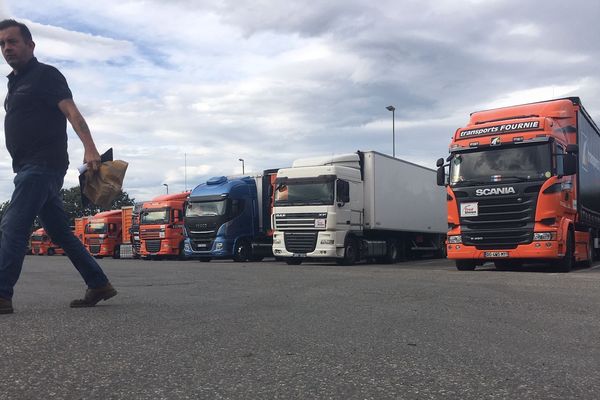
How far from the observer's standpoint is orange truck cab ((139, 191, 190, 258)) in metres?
25.4

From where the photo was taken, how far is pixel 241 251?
20.8m

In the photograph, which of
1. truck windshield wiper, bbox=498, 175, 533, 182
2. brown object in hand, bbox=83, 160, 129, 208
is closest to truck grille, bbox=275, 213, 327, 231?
truck windshield wiper, bbox=498, 175, 533, 182

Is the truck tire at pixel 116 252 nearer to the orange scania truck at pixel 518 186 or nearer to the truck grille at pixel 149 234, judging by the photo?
the truck grille at pixel 149 234

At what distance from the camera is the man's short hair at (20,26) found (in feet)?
15.4

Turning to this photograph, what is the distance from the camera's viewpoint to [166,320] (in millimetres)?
4625

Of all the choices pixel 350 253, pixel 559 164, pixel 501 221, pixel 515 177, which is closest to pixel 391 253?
pixel 350 253

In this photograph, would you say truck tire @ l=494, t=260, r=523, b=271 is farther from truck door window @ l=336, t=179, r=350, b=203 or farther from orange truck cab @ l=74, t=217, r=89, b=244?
orange truck cab @ l=74, t=217, r=89, b=244

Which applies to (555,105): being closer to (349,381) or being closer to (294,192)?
(294,192)

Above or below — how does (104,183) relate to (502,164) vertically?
below

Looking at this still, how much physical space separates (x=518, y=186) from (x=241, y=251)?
11280mm

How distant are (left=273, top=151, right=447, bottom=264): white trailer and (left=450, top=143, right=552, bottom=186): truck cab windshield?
4.32 metres

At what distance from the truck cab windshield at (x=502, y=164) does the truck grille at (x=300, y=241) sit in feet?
16.2

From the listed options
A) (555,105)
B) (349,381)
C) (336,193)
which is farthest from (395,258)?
(349,381)

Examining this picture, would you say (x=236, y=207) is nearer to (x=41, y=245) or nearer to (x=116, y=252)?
(x=116, y=252)
